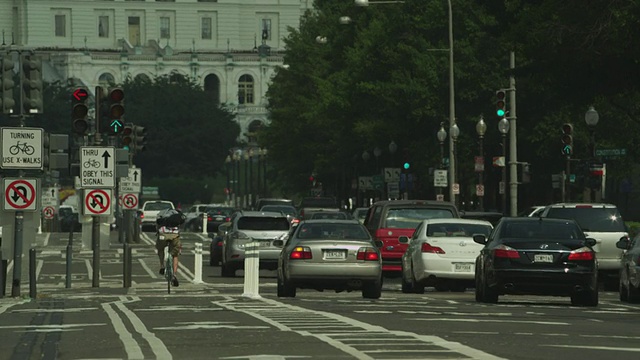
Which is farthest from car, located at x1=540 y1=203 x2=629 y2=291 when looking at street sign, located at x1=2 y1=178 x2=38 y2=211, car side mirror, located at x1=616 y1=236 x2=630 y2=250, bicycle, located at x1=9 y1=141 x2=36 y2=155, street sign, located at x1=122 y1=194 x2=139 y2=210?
street sign, located at x1=122 y1=194 x2=139 y2=210

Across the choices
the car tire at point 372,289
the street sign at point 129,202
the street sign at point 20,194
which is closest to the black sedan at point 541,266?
the car tire at point 372,289

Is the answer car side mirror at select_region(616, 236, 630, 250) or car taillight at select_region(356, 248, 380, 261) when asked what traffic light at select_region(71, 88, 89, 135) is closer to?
car taillight at select_region(356, 248, 380, 261)

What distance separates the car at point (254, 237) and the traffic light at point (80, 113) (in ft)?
27.8

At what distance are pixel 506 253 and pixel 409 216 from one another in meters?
10.4

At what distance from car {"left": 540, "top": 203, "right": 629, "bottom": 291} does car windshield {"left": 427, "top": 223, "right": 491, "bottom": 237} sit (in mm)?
1966

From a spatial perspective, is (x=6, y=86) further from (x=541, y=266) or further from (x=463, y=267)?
(x=541, y=266)

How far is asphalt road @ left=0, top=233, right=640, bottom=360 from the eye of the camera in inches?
679

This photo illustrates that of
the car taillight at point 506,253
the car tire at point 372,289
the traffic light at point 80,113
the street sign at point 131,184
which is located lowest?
the car tire at point 372,289

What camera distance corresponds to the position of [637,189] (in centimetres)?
8419

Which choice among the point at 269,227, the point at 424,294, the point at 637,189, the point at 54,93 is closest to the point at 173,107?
the point at 54,93

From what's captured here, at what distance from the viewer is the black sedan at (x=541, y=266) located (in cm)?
2870

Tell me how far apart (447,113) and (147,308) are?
47231 millimetres

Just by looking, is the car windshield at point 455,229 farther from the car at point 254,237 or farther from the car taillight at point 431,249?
the car at point 254,237

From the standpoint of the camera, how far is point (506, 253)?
28.8 meters
